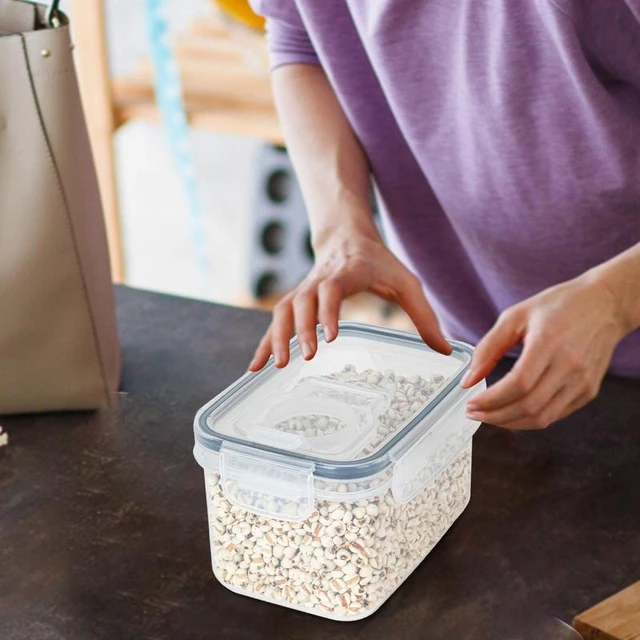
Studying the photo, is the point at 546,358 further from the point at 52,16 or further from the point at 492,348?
the point at 52,16

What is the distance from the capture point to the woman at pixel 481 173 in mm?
849

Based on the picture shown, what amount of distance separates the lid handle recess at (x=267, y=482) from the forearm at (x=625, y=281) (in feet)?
1.02

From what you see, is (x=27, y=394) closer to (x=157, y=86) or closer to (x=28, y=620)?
(x=28, y=620)

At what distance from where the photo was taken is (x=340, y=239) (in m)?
1.10

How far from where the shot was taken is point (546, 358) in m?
0.81

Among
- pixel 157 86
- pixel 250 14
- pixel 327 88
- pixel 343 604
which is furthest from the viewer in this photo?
pixel 157 86

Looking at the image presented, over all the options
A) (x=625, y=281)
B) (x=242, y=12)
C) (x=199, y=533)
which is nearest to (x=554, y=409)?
(x=625, y=281)

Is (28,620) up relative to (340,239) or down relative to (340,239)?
down

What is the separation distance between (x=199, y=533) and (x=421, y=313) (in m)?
0.27

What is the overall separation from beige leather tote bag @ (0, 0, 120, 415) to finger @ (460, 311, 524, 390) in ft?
1.36

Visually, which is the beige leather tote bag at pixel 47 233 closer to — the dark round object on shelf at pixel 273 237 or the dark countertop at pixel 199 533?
the dark countertop at pixel 199 533

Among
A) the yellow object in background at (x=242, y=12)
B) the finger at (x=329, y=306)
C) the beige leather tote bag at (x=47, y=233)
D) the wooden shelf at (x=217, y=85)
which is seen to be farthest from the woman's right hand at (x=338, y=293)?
the wooden shelf at (x=217, y=85)

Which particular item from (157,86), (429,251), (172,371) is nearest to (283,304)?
(172,371)

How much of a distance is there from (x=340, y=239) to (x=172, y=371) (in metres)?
0.23
